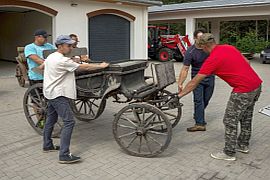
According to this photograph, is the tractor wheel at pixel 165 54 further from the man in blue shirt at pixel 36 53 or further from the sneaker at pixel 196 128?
the man in blue shirt at pixel 36 53

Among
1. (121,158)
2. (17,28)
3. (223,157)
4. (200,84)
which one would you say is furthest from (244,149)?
(17,28)

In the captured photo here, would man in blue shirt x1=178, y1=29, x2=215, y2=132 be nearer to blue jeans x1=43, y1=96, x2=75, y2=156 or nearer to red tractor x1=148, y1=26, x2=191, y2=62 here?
blue jeans x1=43, y1=96, x2=75, y2=156

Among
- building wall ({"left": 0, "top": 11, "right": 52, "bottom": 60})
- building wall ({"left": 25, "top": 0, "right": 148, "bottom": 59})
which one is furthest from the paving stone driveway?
building wall ({"left": 0, "top": 11, "right": 52, "bottom": 60})

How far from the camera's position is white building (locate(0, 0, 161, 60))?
42.6ft

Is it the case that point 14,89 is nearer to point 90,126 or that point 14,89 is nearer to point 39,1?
point 39,1

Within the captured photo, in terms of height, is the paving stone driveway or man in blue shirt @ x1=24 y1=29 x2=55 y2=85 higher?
man in blue shirt @ x1=24 y1=29 x2=55 y2=85

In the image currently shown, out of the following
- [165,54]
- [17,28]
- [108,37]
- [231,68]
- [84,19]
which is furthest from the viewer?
[165,54]

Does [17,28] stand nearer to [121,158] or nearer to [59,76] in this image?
[59,76]

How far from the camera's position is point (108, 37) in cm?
1541

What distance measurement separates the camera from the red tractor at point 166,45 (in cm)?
1912

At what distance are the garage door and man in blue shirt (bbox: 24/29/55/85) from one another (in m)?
9.33

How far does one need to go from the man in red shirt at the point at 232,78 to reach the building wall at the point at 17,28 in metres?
12.4

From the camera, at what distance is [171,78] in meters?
5.12

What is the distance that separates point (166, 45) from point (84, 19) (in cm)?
745
